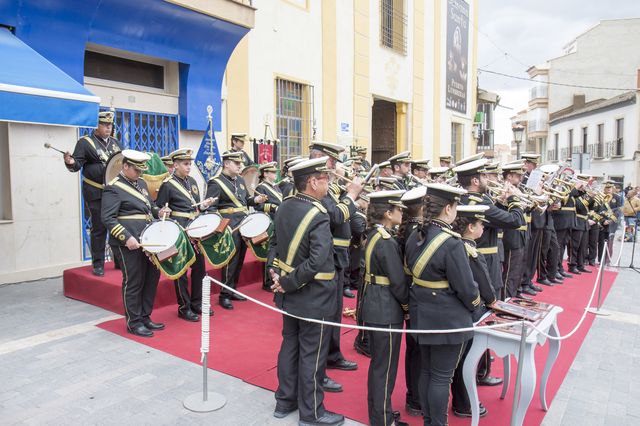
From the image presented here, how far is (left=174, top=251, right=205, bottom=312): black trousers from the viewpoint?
234 inches

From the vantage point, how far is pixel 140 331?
5.34 m

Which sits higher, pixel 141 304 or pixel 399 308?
pixel 399 308

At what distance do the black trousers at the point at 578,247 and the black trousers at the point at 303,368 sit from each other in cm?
755

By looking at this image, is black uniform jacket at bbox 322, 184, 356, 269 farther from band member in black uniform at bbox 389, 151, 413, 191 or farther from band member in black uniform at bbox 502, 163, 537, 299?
band member in black uniform at bbox 502, 163, 537, 299

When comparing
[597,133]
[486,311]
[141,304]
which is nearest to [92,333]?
[141,304]

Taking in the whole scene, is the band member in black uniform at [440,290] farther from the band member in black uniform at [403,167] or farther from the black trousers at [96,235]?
the black trousers at [96,235]

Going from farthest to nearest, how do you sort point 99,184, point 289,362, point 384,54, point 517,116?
point 517,116 → point 384,54 → point 99,184 → point 289,362

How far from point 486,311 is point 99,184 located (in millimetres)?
4999

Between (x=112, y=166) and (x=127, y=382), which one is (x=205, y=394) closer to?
(x=127, y=382)

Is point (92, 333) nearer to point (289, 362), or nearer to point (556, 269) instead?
point (289, 362)

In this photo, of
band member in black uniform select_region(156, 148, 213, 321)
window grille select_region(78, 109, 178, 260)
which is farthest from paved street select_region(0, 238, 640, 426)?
window grille select_region(78, 109, 178, 260)

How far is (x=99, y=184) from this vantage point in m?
6.54

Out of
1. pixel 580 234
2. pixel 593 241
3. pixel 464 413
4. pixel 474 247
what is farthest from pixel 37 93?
pixel 593 241

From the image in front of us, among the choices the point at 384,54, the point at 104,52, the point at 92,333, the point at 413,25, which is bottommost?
the point at 92,333
